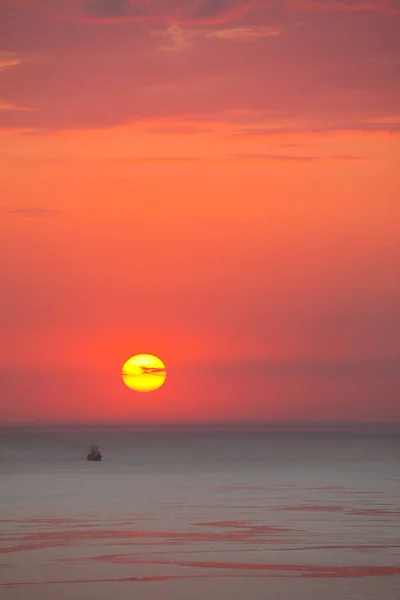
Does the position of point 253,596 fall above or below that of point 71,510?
below

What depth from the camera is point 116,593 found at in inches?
926

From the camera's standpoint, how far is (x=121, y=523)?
1471 inches

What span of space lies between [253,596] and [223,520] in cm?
1511

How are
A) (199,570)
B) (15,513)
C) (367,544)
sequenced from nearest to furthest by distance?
(199,570), (367,544), (15,513)

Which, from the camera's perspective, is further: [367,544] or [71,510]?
[71,510]

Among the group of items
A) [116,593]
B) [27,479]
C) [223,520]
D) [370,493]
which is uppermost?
[27,479]

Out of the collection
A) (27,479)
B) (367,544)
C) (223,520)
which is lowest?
(367,544)

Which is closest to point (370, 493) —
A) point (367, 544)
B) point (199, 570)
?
point (367, 544)

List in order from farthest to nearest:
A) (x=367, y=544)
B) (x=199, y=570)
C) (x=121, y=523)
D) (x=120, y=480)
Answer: (x=120, y=480), (x=121, y=523), (x=367, y=544), (x=199, y=570)

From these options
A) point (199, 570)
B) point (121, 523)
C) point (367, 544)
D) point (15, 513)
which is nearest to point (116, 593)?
point (199, 570)

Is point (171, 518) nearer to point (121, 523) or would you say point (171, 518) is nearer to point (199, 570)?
point (121, 523)

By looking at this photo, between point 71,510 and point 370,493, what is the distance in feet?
51.2

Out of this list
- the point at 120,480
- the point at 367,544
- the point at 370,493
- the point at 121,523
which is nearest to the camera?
the point at 367,544

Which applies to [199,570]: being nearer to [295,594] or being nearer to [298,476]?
[295,594]
